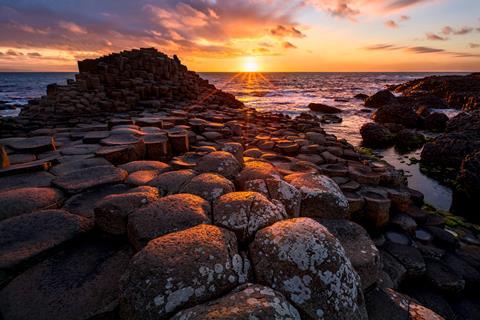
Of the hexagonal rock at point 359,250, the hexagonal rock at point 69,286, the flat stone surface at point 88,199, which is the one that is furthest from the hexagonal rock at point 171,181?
the hexagonal rock at point 359,250

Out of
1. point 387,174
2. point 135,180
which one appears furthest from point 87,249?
point 387,174

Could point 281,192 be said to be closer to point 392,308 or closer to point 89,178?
point 392,308

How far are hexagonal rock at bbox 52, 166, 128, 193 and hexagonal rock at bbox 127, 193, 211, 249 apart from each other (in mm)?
1050

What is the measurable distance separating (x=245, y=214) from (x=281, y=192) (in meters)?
0.67

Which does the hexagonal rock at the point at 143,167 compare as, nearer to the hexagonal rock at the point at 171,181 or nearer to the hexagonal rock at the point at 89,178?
the hexagonal rock at the point at 89,178

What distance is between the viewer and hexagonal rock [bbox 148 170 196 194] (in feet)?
8.54

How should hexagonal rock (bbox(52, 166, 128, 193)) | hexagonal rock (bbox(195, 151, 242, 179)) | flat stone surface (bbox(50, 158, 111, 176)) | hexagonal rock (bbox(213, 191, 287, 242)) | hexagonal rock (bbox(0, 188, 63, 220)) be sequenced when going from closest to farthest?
hexagonal rock (bbox(213, 191, 287, 242))
hexagonal rock (bbox(0, 188, 63, 220))
hexagonal rock (bbox(52, 166, 128, 193))
hexagonal rock (bbox(195, 151, 242, 179))
flat stone surface (bbox(50, 158, 111, 176))

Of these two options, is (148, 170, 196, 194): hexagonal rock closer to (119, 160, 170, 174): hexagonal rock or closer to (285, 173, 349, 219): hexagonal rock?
(119, 160, 170, 174): hexagonal rock

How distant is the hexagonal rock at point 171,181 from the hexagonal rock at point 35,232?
721 mm

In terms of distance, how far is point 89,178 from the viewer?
289cm

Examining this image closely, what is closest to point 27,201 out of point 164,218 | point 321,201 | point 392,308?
point 164,218

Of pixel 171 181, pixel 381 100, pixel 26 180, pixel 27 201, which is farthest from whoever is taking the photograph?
pixel 381 100

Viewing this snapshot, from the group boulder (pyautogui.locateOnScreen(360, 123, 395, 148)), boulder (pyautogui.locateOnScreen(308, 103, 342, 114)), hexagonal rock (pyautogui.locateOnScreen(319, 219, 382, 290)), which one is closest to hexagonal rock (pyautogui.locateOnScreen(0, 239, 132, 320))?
hexagonal rock (pyautogui.locateOnScreen(319, 219, 382, 290))

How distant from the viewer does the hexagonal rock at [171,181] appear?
260 cm
